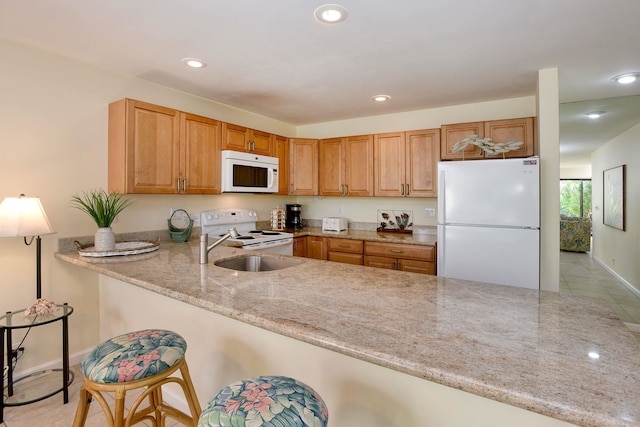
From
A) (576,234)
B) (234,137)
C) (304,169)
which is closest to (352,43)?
(234,137)

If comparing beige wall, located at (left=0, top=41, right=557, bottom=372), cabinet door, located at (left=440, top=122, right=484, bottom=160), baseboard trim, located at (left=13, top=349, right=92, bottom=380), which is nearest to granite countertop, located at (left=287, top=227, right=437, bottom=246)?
cabinet door, located at (left=440, top=122, right=484, bottom=160)

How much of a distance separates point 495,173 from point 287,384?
7.94 ft

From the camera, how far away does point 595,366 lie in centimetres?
80

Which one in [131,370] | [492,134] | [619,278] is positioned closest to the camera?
[131,370]

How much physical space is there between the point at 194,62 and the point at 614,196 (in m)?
6.24

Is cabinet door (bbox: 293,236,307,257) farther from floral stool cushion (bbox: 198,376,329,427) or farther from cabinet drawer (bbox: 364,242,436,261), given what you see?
floral stool cushion (bbox: 198,376,329,427)

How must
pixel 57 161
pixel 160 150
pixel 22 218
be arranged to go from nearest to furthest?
pixel 22 218 < pixel 57 161 < pixel 160 150

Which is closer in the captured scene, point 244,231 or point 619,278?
point 244,231

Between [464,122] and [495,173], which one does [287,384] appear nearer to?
[495,173]

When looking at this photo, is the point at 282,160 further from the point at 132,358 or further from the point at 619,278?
the point at 619,278

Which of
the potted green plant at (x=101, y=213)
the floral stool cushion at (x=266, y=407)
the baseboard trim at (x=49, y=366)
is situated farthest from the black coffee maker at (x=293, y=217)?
the floral stool cushion at (x=266, y=407)

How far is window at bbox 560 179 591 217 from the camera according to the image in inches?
344

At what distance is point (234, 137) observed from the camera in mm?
3387

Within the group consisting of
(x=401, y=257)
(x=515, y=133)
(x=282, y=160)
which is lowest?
(x=401, y=257)
